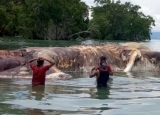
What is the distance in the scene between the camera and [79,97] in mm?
9578

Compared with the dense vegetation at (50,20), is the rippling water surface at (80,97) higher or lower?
lower

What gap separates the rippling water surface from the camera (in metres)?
7.97

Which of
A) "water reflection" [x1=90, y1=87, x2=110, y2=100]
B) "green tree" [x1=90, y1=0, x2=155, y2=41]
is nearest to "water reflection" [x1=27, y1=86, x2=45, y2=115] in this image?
"water reflection" [x1=90, y1=87, x2=110, y2=100]

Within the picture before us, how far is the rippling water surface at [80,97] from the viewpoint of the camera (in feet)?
26.1

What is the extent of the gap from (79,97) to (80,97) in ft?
0.08

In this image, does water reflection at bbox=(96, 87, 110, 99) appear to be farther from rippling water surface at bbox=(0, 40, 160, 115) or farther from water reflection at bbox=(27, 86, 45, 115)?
water reflection at bbox=(27, 86, 45, 115)

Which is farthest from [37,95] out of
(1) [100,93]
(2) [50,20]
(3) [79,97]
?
(2) [50,20]

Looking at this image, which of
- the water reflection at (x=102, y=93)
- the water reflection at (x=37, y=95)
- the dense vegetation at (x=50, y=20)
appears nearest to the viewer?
the water reflection at (x=37, y=95)

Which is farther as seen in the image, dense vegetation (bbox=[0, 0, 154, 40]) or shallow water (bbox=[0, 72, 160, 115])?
dense vegetation (bbox=[0, 0, 154, 40])

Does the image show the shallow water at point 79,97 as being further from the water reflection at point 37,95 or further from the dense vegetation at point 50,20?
the dense vegetation at point 50,20

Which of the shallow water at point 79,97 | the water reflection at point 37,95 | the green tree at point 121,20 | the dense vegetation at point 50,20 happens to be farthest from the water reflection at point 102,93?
the green tree at point 121,20

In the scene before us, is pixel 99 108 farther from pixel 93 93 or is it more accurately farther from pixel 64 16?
pixel 64 16

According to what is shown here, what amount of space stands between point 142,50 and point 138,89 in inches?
225

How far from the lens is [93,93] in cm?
1030
